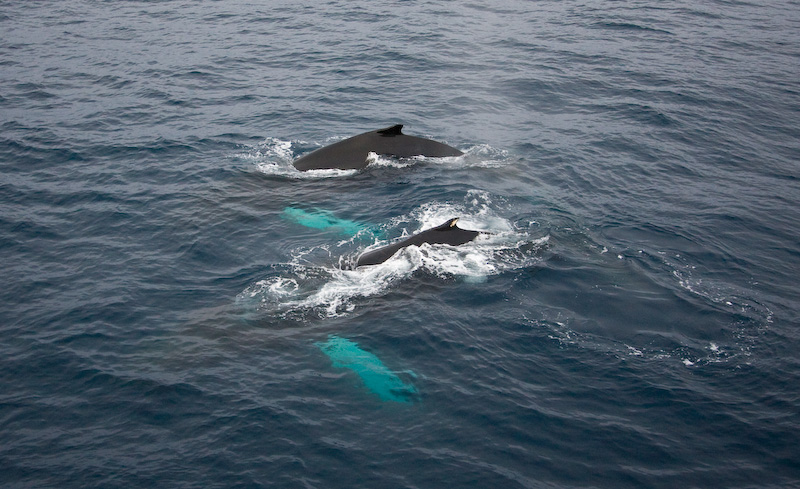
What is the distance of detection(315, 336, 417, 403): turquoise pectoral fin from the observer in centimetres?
1428

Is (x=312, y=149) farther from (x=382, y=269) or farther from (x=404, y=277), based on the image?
(x=404, y=277)

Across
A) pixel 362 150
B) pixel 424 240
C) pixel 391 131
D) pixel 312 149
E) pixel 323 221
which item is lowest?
pixel 323 221

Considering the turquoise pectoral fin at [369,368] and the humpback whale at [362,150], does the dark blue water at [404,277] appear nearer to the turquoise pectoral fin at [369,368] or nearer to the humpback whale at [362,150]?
the turquoise pectoral fin at [369,368]

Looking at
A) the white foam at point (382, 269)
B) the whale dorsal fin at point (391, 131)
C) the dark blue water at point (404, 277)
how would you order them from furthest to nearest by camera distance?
the whale dorsal fin at point (391, 131), the white foam at point (382, 269), the dark blue water at point (404, 277)

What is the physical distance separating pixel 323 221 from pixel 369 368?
7.54 m

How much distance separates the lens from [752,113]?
30.9 m

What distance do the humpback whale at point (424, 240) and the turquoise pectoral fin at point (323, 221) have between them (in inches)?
78.4

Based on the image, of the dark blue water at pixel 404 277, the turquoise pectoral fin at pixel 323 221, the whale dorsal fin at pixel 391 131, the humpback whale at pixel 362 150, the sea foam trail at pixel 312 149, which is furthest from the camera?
the humpback whale at pixel 362 150

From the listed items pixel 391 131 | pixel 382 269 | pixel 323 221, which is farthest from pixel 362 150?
pixel 382 269

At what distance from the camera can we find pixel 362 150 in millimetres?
24797

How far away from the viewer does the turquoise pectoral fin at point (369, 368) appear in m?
14.3

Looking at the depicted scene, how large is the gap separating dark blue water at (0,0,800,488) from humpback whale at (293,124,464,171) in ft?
2.25

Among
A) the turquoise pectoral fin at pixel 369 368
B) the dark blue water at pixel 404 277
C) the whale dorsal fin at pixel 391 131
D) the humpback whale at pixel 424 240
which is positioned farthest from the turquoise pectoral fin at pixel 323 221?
the turquoise pectoral fin at pixel 369 368

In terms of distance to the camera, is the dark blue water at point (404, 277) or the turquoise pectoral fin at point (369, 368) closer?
the dark blue water at point (404, 277)
